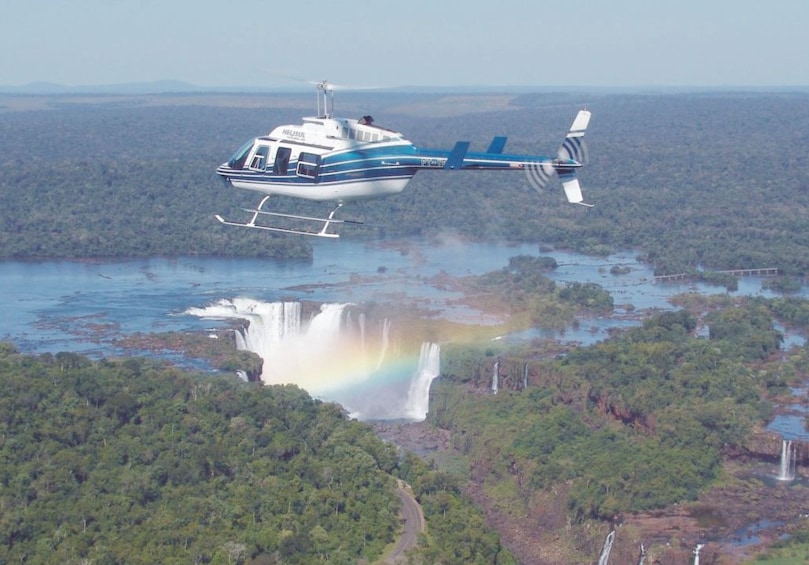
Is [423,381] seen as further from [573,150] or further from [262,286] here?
[573,150]

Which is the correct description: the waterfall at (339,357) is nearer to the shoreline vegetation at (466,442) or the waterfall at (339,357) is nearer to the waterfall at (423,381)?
the waterfall at (423,381)

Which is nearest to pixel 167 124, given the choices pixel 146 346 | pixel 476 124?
pixel 476 124

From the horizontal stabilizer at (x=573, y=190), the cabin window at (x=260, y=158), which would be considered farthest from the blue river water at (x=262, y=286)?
the horizontal stabilizer at (x=573, y=190)

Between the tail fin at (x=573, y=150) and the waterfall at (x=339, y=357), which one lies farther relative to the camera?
the waterfall at (x=339, y=357)

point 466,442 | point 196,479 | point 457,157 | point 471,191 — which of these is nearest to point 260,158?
point 457,157

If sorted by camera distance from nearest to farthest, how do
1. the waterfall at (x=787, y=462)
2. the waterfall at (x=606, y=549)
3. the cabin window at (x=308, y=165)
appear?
1. the cabin window at (x=308, y=165)
2. the waterfall at (x=606, y=549)
3. the waterfall at (x=787, y=462)

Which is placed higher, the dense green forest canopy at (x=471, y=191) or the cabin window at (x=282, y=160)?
the cabin window at (x=282, y=160)
